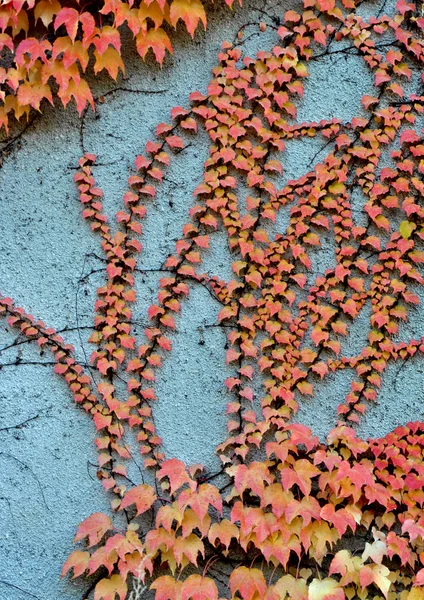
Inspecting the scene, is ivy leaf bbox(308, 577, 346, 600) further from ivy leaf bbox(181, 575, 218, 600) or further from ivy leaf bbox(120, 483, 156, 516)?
ivy leaf bbox(120, 483, 156, 516)

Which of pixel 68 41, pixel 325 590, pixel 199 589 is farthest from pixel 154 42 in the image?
pixel 325 590

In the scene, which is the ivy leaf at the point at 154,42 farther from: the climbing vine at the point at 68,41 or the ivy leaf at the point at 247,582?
the ivy leaf at the point at 247,582

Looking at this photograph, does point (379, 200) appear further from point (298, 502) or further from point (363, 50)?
→ point (298, 502)

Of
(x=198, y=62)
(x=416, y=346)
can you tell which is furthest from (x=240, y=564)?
(x=198, y=62)

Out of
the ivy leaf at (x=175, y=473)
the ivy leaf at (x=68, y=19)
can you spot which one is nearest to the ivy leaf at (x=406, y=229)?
the ivy leaf at (x=175, y=473)

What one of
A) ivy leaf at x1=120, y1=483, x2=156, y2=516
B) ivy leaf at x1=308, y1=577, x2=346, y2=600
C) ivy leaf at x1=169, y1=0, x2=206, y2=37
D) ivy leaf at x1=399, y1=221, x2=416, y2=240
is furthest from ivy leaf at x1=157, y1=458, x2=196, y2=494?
ivy leaf at x1=169, y1=0, x2=206, y2=37
